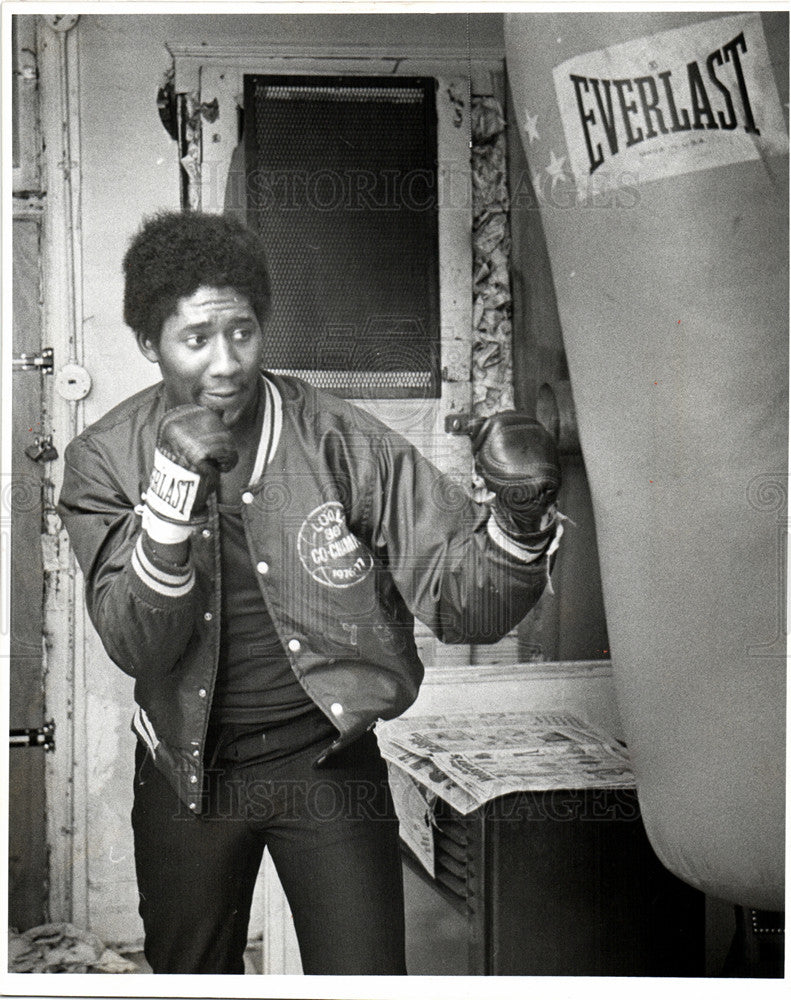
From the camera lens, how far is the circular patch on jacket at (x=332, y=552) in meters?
1.94

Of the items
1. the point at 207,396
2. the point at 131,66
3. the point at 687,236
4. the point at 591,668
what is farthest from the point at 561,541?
A: the point at 131,66

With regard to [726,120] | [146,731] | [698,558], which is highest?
[726,120]

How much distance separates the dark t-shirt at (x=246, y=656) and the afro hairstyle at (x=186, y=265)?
373 mm

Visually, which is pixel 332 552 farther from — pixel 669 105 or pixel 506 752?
pixel 669 105

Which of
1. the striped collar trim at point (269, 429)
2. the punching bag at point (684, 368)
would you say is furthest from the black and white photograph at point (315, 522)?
the punching bag at point (684, 368)

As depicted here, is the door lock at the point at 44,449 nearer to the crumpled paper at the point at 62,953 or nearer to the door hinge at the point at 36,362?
the door hinge at the point at 36,362

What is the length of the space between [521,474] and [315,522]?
1.25ft

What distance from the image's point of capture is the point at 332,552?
194 centimetres

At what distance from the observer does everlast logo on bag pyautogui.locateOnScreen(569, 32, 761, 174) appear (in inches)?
69.6

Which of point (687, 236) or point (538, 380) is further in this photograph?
point (538, 380)

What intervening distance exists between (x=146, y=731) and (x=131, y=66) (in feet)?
4.00

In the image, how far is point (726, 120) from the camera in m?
1.79

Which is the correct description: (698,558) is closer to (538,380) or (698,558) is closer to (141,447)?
(538,380)

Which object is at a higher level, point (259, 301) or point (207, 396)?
point (259, 301)
